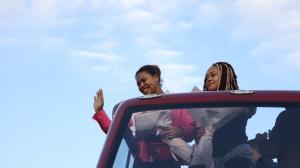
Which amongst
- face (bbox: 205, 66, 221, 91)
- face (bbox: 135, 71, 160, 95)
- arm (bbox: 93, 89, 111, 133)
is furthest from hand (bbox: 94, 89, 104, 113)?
face (bbox: 205, 66, 221, 91)

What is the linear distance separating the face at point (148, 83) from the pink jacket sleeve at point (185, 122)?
2.72 meters

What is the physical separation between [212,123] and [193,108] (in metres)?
0.16

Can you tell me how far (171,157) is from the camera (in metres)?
4.66

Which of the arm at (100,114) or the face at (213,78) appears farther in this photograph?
the arm at (100,114)

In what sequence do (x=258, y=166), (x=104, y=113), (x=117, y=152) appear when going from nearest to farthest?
(x=258, y=166) → (x=117, y=152) → (x=104, y=113)

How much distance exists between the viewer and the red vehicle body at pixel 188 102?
471 centimetres

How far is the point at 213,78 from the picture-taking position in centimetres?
670

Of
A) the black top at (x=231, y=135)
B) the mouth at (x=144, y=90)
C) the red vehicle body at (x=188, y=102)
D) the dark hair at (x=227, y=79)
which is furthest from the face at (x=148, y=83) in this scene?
the black top at (x=231, y=135)

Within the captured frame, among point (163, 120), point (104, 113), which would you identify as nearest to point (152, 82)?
point (104, 113)

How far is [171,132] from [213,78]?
6.57 feet

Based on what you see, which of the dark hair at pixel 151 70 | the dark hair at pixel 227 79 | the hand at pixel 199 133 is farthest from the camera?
the dark hair at pixel 151 70

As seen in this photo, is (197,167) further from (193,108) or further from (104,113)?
(104,113)

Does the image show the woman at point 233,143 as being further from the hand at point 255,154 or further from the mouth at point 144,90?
the mouth at point 144,90

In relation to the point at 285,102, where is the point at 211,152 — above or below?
below
